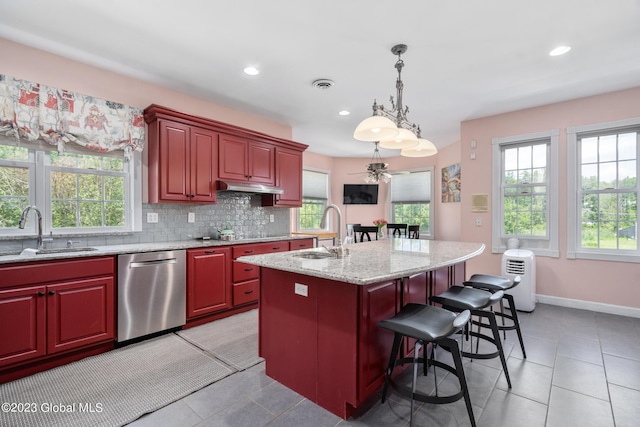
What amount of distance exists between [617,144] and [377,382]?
4071 mm

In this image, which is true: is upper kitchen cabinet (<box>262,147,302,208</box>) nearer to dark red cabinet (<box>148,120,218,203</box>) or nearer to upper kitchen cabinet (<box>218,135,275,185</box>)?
upper kitchen cabinet (<box>218,135,275,185</box>)

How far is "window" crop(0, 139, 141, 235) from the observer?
255 centimetres

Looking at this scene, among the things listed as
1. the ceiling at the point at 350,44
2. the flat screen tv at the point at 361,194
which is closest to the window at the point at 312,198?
the flat screen tv at the point at 361,194

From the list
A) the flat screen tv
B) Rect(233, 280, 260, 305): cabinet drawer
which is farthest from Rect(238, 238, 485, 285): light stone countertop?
the flat screen tv

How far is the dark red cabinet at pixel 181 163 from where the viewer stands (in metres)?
3.16

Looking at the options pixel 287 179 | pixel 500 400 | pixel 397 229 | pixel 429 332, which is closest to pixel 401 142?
pixel 429 332

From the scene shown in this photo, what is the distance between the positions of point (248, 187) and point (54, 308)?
2155mm

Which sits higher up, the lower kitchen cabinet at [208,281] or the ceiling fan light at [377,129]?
the ceiling fan light at [377,129]

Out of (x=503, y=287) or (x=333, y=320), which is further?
(x=503, y=287)

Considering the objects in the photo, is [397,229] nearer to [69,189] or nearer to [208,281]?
[208,281]

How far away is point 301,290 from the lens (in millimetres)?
1910

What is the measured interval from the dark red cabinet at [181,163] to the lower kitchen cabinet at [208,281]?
68 centimetres

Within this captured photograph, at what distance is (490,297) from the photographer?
205 cm

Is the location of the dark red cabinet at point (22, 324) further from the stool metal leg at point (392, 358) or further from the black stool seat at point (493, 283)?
the black stool seat at point (493, 283)
